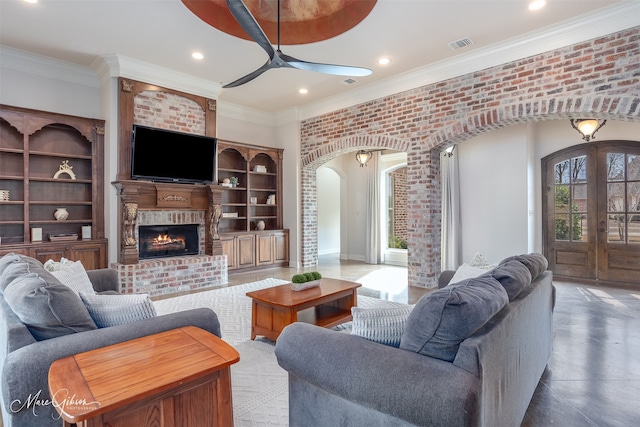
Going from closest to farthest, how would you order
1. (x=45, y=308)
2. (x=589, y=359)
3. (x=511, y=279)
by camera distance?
(x=45, y=308) → (x=511, y=279) → (x=589, y=359)

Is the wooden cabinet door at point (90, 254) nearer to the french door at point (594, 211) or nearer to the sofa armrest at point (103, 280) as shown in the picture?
the sofa armrest at point (103, 280)

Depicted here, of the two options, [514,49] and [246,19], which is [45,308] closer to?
[246,19]

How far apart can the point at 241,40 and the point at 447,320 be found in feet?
14.0

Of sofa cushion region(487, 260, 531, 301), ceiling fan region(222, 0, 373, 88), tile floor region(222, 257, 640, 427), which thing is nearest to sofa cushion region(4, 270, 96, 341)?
ceiling fan region(222, 0, 373, 88)

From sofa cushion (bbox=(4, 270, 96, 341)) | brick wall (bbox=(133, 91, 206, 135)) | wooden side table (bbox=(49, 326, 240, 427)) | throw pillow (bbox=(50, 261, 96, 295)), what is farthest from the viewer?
brick wall (bbox=(133, 91, 206, 135))

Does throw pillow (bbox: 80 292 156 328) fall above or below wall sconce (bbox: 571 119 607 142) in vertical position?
below

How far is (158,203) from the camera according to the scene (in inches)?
207

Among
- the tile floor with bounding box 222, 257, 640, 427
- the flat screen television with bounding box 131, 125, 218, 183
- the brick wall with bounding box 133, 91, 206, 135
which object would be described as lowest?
the tile floor with bounding box 222, 257, 640, 427

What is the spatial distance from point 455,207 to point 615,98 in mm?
2972

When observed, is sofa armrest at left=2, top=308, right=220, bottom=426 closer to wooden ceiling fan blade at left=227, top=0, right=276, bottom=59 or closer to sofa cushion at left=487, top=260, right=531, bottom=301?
sofa cushion at left=487, top=260, right=531, bottom=301

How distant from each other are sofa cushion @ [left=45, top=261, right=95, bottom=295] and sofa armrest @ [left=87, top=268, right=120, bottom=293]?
48 centimetres

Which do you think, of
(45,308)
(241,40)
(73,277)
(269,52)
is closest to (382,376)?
(45,308)

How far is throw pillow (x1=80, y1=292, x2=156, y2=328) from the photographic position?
1.91 m

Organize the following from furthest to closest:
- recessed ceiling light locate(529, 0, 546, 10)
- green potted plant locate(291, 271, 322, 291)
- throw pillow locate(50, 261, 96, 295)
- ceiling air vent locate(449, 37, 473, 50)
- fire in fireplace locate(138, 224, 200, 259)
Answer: fire in fireplace locate(138, 224, 200, 259), ceiling air vent locate(449, 37, 473, 50), recessed ceiling light locate(529, 0, 546, 10), green potted plant locate(291, 271, 322, 291), throw pillow locate(50, 261, 96, 295)
